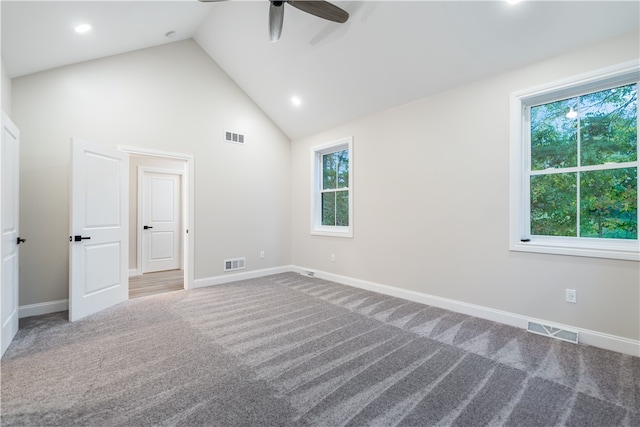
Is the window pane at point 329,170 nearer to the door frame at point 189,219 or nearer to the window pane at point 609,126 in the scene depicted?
the door frame at point 189,219

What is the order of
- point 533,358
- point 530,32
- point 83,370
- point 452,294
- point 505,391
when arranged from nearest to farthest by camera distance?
point 505,391 → point 83,370 → point 533,358 → point 530,32 → point 452,294

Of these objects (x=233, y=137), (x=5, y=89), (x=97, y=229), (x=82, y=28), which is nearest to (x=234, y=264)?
(x=97, y=229)

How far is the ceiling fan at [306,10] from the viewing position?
240 cm

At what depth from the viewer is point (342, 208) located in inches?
193

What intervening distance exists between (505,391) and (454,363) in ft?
1.24

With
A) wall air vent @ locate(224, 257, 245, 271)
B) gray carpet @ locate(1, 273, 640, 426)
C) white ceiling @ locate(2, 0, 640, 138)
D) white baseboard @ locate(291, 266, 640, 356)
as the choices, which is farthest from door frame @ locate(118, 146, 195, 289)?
white baseboard @ locate(291, 266, 640, 356)

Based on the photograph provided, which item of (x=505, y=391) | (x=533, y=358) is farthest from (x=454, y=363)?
(x=533, y=358)

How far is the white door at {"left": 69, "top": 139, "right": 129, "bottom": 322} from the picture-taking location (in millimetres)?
3064

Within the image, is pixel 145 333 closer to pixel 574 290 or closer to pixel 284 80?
pixel 284 80

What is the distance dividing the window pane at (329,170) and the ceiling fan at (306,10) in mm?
2524

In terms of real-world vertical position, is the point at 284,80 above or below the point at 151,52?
below

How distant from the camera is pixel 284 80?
14.2 feet

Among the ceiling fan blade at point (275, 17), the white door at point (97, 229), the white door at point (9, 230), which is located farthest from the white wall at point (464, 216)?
the white door at point (9, 230)

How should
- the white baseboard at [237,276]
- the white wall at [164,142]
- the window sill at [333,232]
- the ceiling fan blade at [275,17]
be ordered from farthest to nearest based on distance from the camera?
the window sill at [333,232] < the white baseboard at [237,276] < the white wall at [164,142] < the ceiling fan blade at [275,17]
